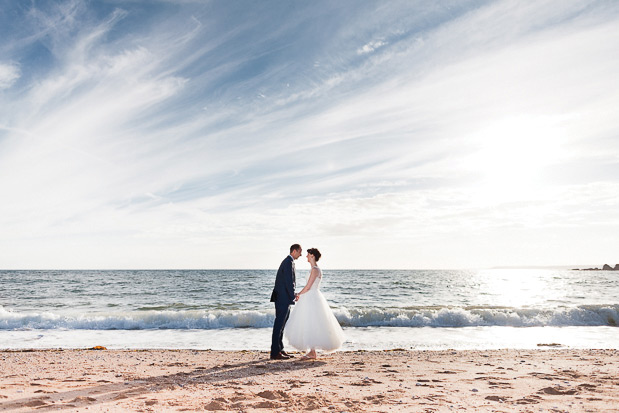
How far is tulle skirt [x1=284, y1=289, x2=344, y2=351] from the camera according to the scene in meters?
9.04

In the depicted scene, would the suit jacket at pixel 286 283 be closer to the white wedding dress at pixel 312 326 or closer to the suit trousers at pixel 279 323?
the suit trousers at pixel 279 323

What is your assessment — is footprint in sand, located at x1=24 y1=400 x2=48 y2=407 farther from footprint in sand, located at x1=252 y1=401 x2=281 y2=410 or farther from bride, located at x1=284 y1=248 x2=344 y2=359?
bride, located at x1=284 y1=248 x2=344 y2=359

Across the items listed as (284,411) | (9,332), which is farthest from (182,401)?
(9,332)

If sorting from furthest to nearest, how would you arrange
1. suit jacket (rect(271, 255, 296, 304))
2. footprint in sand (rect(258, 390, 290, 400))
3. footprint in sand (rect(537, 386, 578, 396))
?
suit jacket (rect(271, 255, 296, 304)) → footprint in sand (rect(537, 386, 578, 396)) → footprint in sand (rect(258, 390, 290, 400))

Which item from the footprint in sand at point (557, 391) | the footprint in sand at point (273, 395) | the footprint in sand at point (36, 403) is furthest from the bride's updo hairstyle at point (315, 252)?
the footprint in sand at point (36, 403)

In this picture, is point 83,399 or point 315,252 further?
point 315,252

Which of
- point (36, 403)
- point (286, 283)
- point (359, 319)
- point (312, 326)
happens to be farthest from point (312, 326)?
point (359, 319)

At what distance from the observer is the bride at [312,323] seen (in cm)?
904

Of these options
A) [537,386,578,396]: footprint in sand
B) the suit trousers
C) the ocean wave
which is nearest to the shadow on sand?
the suit trousers

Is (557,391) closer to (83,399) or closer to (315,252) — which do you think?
(315,252)

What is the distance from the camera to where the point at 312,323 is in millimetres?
9062

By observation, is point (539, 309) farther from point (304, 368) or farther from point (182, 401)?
point (182, 401)

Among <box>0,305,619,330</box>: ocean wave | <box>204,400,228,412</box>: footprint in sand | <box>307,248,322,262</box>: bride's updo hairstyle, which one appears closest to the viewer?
<box>204,400,228,412</box>: footprint in sand

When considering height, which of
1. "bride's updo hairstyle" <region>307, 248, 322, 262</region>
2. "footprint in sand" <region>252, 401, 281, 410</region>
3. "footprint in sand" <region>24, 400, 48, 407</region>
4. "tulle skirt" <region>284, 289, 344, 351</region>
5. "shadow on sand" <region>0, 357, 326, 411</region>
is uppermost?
"bride's updo hairstyle" <region>307, 248, 322, 262</region>
